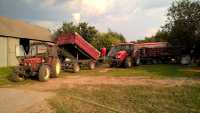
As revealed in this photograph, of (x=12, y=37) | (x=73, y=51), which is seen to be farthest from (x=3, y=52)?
(x=73, y=51)

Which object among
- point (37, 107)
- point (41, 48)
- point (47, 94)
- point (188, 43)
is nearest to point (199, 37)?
point (188, 43)

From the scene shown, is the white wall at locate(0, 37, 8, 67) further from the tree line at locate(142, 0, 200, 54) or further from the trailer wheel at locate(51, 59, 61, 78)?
the tree line at locate(142, 0, 200, 54)

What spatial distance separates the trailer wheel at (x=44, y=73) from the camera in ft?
53.7

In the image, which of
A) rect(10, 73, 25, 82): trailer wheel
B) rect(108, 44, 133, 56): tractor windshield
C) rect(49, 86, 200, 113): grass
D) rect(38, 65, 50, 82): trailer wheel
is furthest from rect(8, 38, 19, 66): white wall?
rect(49, 86, 200, 113): grass

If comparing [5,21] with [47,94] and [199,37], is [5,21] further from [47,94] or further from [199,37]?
[47,94]

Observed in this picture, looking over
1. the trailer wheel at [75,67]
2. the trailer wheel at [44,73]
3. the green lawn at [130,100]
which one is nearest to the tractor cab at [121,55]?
the trailer wheel at [75,67]

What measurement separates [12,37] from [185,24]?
56.4 feet

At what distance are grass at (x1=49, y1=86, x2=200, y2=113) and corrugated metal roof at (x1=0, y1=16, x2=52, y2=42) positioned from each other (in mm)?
18386

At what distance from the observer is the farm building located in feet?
91.8

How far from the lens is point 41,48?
18188 mm

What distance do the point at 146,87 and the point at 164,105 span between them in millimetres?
3660

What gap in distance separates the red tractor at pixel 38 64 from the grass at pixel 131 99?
4440mm

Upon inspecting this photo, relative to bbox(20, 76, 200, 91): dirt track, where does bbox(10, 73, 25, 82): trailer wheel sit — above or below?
above

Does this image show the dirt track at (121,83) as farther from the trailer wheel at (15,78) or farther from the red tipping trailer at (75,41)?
the red tipping trailer at (75,41)
